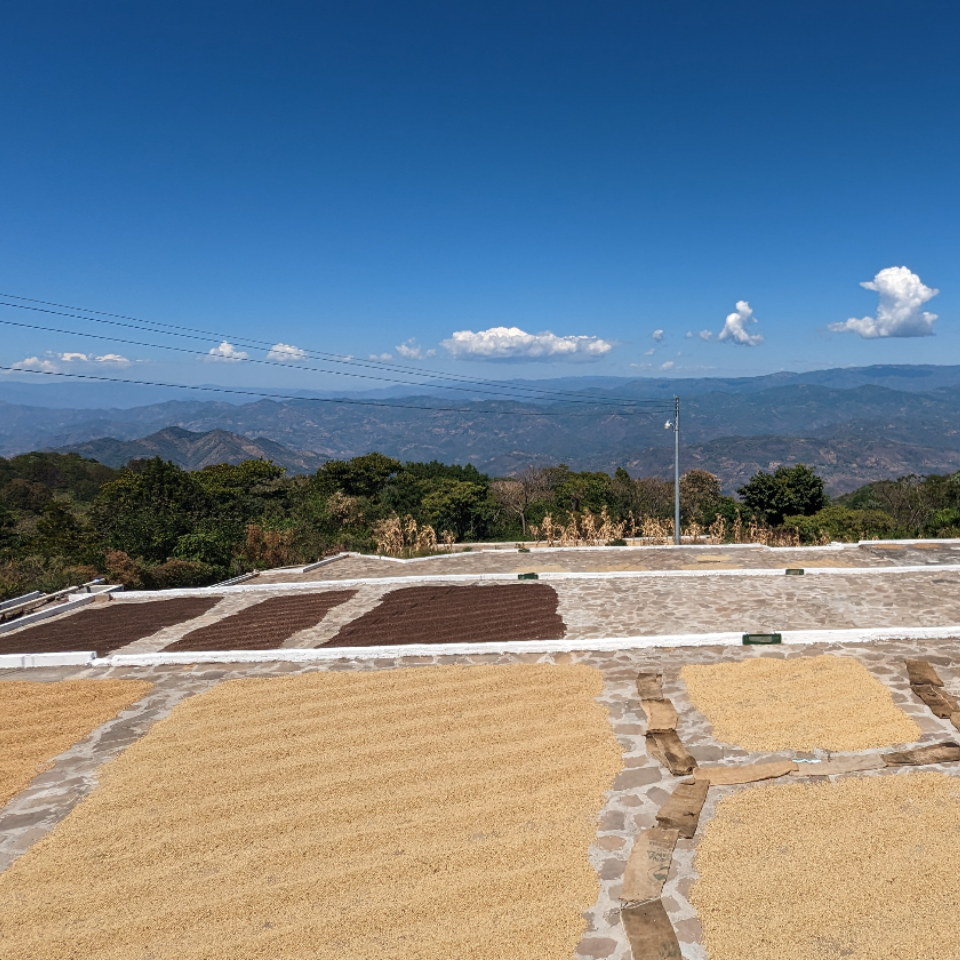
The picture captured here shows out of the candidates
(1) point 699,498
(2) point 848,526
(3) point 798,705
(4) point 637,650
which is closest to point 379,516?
(1) point 699,498

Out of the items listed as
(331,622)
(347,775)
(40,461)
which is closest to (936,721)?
(347,775)

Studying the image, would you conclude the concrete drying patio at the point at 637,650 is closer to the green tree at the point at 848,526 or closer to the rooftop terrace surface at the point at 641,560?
the rooftop terrace surface at the point at 641,560

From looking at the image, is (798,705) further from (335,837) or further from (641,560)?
(641,560)

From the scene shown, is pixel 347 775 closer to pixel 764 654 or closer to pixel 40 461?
pixel 764 654

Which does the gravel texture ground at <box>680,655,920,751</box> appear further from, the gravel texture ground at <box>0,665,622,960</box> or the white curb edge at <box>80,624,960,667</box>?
the gravel texture ground at <box>0,665,622,960</box>

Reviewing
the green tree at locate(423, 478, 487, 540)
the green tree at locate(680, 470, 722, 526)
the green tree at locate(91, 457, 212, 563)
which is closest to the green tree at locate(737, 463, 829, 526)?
the green tree at locate(680, 470, 722, 526)

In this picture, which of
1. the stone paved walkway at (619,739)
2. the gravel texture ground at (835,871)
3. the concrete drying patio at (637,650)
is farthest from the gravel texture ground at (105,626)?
the gravel texture ground at (835,871)
